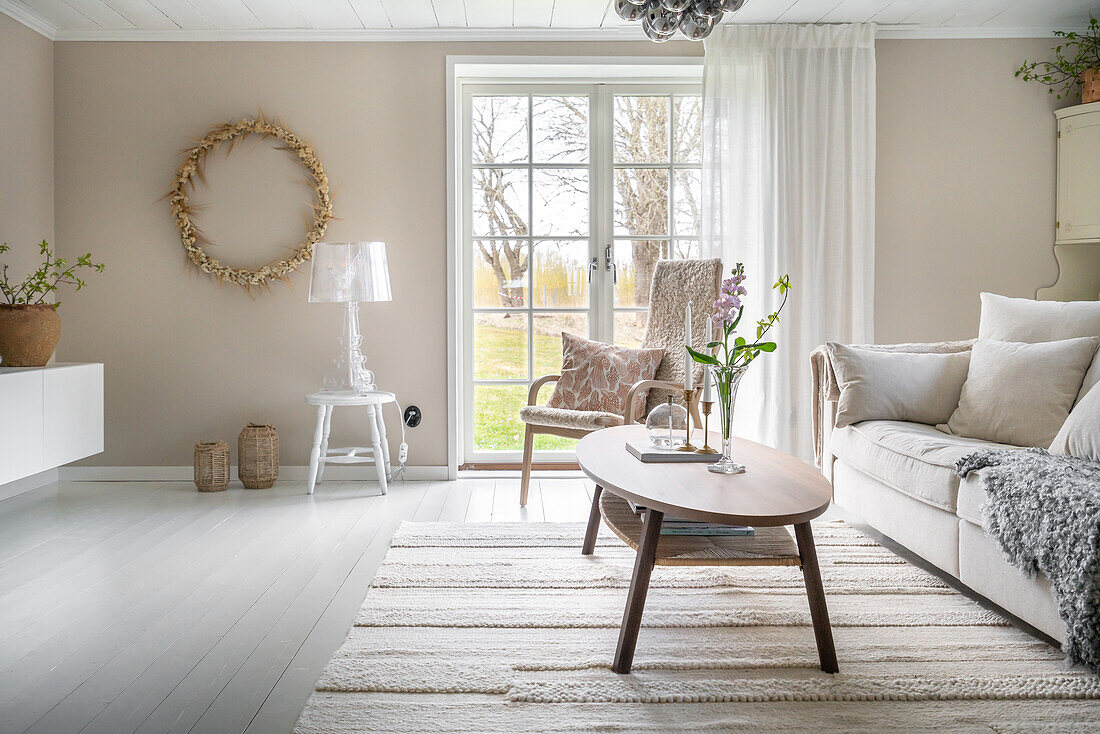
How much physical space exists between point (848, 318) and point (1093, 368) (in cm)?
139

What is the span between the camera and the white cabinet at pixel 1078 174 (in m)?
3.84

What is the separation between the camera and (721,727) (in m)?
1.63

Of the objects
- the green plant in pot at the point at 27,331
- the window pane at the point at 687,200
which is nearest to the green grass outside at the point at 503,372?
the window pane at the point at 687,200

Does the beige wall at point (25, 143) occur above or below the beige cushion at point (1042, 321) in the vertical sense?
above

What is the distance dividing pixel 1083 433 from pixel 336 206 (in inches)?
135

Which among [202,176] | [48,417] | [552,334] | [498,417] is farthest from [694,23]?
[48,417]

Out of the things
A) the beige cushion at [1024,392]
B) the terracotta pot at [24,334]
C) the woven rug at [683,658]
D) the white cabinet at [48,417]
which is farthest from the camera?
the terracotta pot at [24,334]

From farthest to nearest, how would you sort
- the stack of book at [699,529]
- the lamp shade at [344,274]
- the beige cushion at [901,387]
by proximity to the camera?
the lamp shade at [344,274], the beige cushion at [901,387], the stack of book at [699,529]

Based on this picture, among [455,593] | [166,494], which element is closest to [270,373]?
[166,494]

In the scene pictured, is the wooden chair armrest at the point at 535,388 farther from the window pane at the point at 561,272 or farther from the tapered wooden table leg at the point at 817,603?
the tapered wooden table leg at the point at 817,603

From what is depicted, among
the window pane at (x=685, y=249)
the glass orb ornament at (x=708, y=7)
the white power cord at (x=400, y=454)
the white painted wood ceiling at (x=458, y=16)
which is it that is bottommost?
the white power cord at (x=400, y=454)

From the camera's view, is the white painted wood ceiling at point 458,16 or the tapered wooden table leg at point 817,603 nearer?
the tapered wooden table leg at point 817,603

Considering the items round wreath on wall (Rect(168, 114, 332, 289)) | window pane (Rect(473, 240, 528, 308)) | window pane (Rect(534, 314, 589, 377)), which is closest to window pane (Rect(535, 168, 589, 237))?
window pane (Rect(473, 240, 528, 308))

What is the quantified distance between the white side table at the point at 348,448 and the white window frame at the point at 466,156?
0.40 metres
